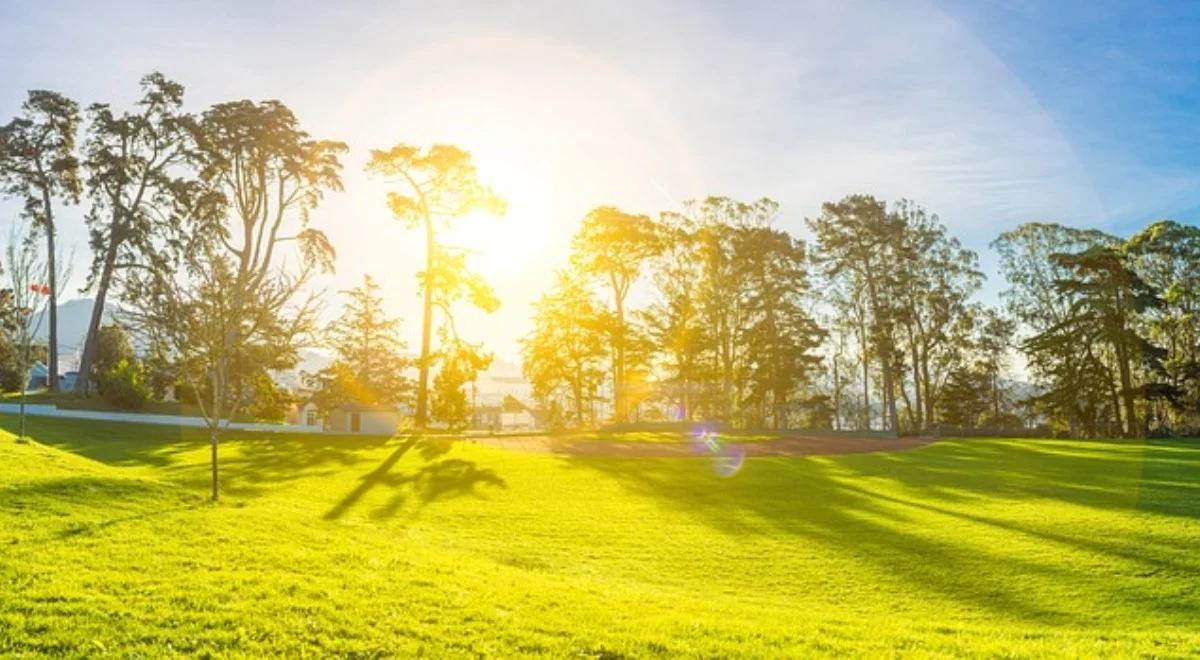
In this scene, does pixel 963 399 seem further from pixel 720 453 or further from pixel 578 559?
pixel 578 559

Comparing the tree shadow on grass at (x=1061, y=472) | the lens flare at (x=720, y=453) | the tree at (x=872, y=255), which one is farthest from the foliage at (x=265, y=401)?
the tree at (x=872, y=255)

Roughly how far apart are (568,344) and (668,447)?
20157mm

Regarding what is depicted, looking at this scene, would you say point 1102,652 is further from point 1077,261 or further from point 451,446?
point 1077,261

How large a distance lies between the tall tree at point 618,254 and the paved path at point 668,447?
15313mm

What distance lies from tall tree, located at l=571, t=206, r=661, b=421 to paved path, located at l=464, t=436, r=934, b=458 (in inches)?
603

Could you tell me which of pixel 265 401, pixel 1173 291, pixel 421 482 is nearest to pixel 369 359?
pixel 265 401

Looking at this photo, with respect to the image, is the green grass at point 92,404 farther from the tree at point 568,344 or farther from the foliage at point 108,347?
the tree at point 568,344

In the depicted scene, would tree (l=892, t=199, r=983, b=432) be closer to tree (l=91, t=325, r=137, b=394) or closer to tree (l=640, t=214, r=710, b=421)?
tree (l=640, t=214, r=710, b=421)

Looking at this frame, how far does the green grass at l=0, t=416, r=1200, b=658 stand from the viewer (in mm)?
7516

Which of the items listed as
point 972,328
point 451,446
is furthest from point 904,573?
point 972,328

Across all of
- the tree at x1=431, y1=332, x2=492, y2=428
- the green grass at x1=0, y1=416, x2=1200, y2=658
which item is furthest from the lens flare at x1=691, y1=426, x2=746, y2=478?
the tree at x1=431, y1=332, x2=492, y2=428

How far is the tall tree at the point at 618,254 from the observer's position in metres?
54.6

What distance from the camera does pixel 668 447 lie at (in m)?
38.3

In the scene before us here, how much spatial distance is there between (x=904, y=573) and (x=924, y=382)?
179 feet
